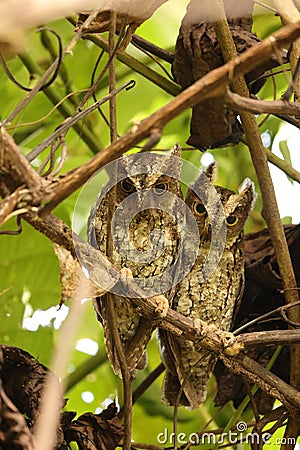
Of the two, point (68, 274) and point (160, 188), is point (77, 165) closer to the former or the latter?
point (160, 188)

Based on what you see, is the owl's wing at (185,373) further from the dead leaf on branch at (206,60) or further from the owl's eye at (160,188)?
the dead leaf on branch at (206,60)

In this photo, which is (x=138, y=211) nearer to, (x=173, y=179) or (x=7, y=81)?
(x=173, y=179)

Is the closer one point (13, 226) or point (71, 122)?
point (71, 122)

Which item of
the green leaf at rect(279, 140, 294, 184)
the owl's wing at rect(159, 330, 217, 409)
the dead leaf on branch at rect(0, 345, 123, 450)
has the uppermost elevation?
the green leaf at rect(279, 140, 294, 184)

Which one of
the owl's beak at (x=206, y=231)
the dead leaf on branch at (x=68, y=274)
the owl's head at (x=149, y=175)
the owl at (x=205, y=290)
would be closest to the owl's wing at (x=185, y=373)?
the owl at (x=205, y=290)

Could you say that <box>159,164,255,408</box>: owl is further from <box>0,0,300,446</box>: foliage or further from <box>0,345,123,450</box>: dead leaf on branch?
<box>0,345,123,450</box>: dead leaf on branch

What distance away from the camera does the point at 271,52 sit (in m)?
0.61

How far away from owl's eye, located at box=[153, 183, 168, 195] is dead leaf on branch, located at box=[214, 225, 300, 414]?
28 centimetres

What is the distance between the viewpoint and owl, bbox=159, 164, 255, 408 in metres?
1.66

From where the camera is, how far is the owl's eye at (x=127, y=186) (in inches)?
59.1

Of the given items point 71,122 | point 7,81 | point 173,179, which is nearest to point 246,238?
point 173,179

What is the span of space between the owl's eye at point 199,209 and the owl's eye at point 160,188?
0.48 ft

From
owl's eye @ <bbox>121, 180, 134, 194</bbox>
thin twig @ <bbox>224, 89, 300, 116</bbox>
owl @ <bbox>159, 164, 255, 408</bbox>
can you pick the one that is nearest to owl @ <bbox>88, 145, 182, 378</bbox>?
owl's eye @ <bbox>121, 180, 134, 194</bbox>

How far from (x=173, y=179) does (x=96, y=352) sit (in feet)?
1.72
